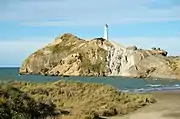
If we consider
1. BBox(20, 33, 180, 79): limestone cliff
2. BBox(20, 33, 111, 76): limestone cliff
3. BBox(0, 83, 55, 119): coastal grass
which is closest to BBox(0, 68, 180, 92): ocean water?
BBox(0, 83, 55, 119): coastal grass

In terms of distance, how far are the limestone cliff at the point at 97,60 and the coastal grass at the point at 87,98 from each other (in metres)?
86.6

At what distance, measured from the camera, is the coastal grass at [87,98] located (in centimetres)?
2584

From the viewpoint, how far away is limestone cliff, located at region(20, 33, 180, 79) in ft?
414

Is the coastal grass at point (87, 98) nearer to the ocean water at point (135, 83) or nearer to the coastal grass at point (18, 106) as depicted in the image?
the coastal grass at point (18, 106)

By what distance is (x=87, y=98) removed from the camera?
3091cm

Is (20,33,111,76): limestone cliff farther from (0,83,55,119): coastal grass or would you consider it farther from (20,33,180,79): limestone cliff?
(0,83,55,119): coastal grass

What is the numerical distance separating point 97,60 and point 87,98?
386 feet

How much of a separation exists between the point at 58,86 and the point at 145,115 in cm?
1257

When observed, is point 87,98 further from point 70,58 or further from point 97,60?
point 70,58

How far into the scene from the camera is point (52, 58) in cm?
15788

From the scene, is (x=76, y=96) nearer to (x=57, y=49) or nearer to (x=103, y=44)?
(x=103, y=44)

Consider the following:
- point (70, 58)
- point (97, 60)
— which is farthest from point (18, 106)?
point (70, 58)

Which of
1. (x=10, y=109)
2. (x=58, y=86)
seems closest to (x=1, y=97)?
(x=10, y=109)

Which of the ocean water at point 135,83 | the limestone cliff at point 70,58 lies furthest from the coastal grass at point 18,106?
the limestone cliff at point 70,58
